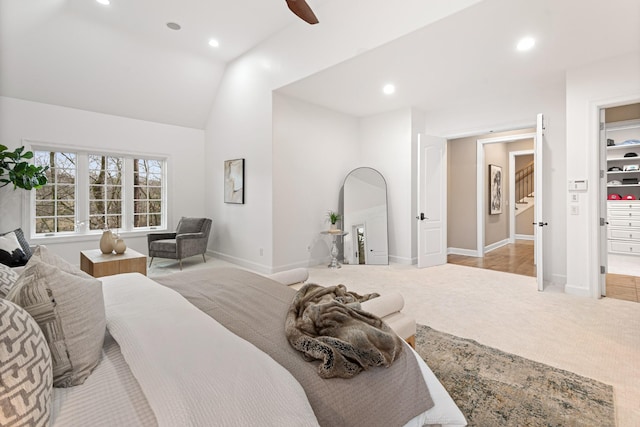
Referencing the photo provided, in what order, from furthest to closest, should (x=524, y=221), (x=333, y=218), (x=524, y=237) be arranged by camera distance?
(x=524, y=221), (x=524, y=237), (x=333, y=218)

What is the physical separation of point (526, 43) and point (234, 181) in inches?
176

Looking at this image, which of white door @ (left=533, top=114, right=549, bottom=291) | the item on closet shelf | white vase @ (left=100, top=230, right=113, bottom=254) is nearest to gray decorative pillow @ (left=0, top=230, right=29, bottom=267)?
white vase @ (left=100, top=230, right=113, bottom=254)

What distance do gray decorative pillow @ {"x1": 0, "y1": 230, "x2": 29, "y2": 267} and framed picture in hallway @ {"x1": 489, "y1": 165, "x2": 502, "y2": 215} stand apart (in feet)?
24.8

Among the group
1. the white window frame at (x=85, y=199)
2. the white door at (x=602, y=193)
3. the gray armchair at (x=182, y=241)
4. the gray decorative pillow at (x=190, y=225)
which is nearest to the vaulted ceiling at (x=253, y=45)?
the white window frame at (x=85, y=199)

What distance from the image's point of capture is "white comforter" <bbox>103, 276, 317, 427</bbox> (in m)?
0.82

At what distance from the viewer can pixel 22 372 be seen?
738 mm

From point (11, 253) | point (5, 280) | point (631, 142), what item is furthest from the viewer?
point (631, 142)

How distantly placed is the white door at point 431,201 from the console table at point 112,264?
3.97 m

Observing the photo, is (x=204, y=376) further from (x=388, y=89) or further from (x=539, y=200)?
(x=388, y=89)

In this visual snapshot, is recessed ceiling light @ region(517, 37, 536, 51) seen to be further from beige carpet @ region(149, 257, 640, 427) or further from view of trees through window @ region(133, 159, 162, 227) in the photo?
view of trees through window @ region(133, 159, 162, 227)

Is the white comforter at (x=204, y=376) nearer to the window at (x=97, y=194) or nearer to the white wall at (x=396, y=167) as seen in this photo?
the white wall at (x=396, y=167)

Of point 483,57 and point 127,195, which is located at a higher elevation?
point 483,57

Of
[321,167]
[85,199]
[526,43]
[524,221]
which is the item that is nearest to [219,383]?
[526,43]

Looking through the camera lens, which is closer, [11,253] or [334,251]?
[11,253]
